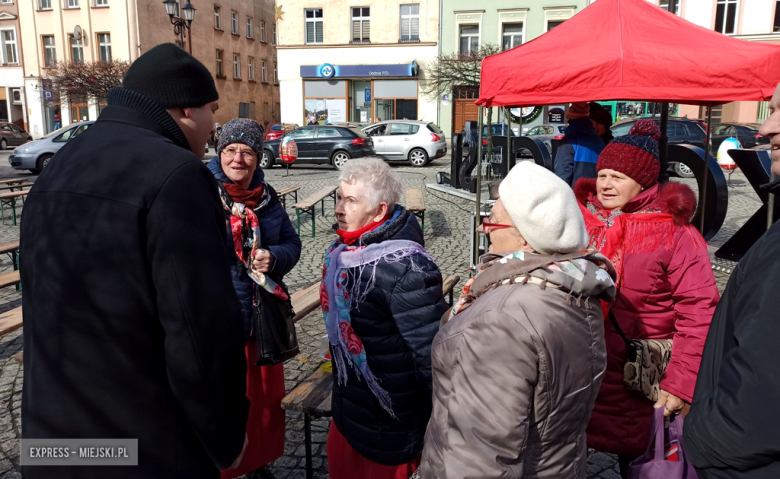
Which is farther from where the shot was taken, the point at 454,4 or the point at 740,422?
the point at 454,4

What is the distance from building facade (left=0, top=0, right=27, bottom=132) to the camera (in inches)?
1357

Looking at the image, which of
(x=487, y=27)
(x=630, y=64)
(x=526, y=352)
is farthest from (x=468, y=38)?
(x=526, y=352)

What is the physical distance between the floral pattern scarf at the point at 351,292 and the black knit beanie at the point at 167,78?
0.88 meters

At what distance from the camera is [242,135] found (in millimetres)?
2904

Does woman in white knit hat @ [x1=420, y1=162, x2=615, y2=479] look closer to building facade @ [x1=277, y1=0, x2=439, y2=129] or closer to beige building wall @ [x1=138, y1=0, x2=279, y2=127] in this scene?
building facade @ [x1=277, y1=0, x2=439, y2=129]

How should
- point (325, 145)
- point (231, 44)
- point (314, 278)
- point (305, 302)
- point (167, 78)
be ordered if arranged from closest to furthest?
1. point (167, 78)
2. point (305, 302)
3. point (314, 278)
4. point (325, 145)
5. point (231, 44)

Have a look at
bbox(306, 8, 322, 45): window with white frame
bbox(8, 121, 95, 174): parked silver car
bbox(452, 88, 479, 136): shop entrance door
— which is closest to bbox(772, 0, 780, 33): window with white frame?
bbox(452, 88, 479, 136): shop entrance door

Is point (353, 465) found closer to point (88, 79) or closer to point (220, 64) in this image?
point (88, 79)

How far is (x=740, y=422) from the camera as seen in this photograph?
1.24 metres

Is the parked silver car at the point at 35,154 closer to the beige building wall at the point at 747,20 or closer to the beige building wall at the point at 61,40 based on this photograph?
the beige building wall at the point at 61,40

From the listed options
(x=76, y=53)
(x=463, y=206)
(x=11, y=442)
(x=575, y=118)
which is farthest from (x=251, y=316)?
(x=76, y=53)

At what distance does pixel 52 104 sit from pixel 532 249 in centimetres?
3698

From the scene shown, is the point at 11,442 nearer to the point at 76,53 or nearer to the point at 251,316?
the point at 251,316

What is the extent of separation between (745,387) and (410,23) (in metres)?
31.6
